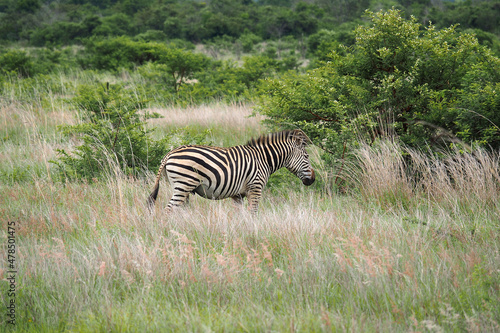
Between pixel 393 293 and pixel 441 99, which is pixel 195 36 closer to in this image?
pixel 441 99

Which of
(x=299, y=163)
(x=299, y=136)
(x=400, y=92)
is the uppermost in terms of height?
(x=400, y=92)

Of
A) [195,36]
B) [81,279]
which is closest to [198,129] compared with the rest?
[81,279]

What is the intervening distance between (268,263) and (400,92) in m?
3.96

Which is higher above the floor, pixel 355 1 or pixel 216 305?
pixel 355 1

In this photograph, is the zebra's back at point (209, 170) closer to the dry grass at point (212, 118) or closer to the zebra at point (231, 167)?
the zebra at point (231, 167)

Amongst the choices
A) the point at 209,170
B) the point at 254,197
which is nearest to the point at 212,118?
the point at 254,197

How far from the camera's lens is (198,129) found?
1017 cm

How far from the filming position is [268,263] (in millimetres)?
3764

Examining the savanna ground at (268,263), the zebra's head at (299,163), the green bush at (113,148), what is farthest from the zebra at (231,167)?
the green bush at (113,148)

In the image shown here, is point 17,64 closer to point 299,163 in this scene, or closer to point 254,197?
point 299,163

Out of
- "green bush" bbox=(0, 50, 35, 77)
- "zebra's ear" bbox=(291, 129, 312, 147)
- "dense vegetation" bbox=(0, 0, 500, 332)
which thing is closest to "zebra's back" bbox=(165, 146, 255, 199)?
"dense vegetation" bbox=(0, 0, 500, 332)

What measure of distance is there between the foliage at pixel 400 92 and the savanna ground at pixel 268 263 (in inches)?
25.3

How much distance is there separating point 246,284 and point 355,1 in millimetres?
46200

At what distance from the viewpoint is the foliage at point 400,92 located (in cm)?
599
